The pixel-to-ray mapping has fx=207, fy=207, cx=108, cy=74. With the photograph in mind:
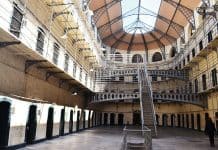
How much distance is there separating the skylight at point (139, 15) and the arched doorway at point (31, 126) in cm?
1547

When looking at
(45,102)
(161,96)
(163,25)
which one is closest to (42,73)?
(45,102)

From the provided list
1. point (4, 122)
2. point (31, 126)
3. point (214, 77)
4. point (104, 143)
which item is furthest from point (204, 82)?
point (4, 122)

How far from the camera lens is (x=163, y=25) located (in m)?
23.6

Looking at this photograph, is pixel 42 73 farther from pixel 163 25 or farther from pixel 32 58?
pixel 163 25

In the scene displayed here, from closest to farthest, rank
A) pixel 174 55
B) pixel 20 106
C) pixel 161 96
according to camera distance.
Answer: pixel 20 106, pixel 161 96, pixel 174 55

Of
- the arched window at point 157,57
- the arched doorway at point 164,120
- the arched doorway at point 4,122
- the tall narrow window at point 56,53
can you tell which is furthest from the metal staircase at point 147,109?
the arched window at point 157,57

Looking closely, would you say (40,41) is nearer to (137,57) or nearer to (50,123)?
(50,123)

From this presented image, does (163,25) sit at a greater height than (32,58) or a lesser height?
greater

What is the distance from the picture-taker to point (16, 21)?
7078 mm

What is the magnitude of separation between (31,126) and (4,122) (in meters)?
1.80

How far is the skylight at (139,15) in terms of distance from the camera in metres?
21.4

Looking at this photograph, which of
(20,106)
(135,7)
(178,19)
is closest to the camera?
(20,106)

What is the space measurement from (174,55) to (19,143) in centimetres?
2227

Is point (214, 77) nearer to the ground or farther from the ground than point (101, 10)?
nearer to the ground
